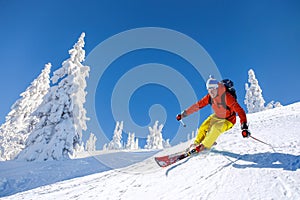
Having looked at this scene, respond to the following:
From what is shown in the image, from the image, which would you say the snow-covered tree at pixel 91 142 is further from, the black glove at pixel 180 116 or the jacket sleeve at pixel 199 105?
the jacket sleeve at pixel 199 105

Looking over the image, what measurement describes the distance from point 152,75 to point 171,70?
1.83 meters

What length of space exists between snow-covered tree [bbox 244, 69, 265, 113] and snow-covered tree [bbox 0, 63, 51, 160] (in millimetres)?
31332

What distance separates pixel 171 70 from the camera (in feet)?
71.8

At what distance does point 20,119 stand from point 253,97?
3469 cm

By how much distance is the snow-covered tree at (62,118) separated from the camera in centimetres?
1752

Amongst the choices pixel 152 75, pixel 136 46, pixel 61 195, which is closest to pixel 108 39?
pixel 136 46

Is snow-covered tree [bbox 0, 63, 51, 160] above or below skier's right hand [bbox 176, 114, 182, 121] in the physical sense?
above

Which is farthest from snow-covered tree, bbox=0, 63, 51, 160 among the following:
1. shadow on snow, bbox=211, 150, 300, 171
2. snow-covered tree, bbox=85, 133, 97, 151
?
snow-covered tree, bbox=85, 133, 97, 151

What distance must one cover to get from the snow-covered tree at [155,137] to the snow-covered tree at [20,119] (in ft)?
114

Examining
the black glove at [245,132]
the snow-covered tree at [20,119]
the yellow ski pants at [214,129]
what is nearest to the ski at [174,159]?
the yellow ski pants at [214,129]

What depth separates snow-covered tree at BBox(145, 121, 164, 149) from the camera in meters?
62.1

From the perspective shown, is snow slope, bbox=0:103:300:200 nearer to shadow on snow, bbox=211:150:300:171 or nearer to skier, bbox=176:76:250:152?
shadow on snow, bbox=211:150:300:171

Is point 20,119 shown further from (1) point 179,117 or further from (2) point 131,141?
(2) point 131,141

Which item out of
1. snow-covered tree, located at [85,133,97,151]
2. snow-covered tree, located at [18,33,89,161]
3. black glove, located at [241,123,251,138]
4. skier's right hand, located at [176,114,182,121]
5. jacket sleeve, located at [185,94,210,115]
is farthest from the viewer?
snow-covered tree, located at [85,133,97,151]
